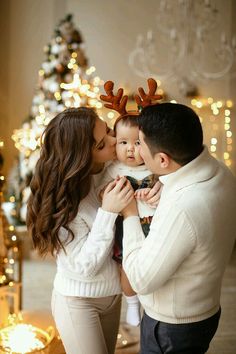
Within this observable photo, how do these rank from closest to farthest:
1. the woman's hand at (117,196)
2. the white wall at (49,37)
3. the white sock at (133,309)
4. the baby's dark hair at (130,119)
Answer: the woman's hand at (117,196) → the baby's dark hair at (130,119) → the white sock at (133,309) → the white wall at (49,37)

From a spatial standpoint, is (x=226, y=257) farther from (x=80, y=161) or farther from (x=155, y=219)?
(x=80, y=161)

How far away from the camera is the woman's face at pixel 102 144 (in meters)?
1.89

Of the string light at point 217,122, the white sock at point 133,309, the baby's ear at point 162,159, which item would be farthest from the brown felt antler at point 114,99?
the string light at point 217,122

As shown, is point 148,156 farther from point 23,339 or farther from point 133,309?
point 23,339

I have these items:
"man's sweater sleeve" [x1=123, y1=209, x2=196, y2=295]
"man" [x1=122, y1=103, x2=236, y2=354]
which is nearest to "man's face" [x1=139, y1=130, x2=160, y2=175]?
"man" [x1=122, y1=103, x2=236, y2=354]

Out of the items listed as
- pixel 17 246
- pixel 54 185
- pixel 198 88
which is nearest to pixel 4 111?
pixel 198 88

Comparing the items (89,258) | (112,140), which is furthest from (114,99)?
(89,258)

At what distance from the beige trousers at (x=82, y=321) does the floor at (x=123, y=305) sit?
0.81 m

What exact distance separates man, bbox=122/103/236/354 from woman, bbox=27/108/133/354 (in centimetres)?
19

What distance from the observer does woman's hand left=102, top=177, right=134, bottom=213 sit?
5.88 ft

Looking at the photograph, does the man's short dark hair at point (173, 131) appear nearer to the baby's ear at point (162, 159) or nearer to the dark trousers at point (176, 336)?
the baby's ear at point (162, 159)

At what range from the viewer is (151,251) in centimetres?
155

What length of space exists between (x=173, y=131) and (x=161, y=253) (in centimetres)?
38

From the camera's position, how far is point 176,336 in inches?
65.9
